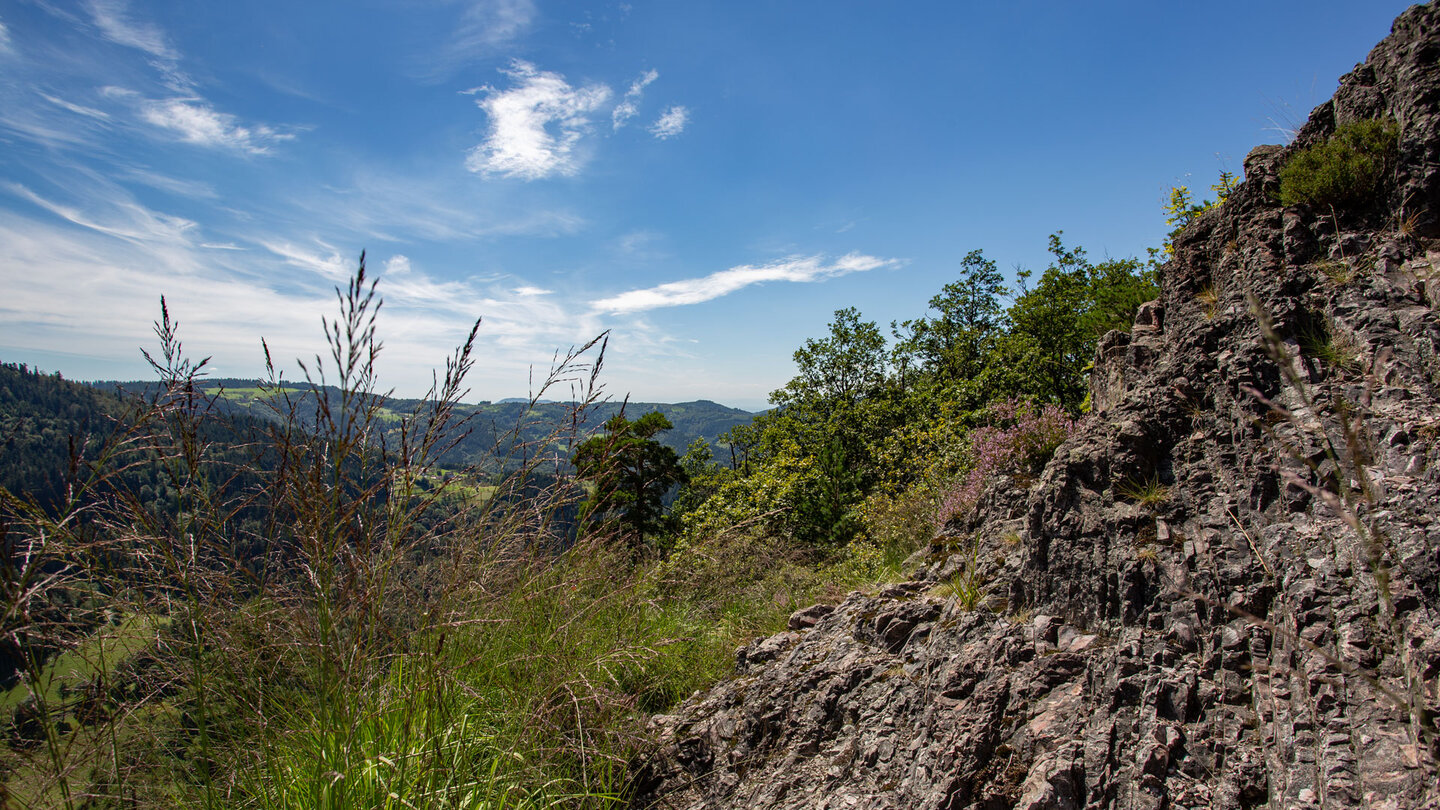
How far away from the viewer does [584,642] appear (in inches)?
144

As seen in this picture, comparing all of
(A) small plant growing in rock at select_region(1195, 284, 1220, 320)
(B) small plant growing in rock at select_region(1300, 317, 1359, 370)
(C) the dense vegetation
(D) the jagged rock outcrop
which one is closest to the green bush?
(D) the jagged rock outcrop

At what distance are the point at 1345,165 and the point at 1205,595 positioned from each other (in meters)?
2.44

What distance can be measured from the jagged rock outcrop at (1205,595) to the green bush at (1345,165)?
0.24 feet

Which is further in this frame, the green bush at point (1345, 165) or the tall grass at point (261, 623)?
the green bush at point (1345, 165)

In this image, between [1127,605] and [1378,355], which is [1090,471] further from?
[1378,355]

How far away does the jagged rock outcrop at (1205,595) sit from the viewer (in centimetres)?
205

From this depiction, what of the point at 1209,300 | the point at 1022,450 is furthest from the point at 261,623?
the point at 1022,450

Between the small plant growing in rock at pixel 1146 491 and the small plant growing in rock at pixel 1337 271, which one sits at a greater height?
the small plant growing in rock at pixel 1337 271

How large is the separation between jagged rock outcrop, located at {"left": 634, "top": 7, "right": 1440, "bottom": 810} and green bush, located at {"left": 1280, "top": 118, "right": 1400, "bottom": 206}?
2.9 inches

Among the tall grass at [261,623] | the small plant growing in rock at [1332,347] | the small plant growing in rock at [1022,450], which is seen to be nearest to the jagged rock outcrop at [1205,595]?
the small plant growing in rock at [1332,347]

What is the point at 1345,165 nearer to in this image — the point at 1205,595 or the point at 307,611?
the point at 1205,595

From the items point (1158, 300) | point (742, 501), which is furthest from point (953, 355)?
point (1158, 300)

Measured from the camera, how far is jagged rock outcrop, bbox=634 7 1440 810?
2.05 m

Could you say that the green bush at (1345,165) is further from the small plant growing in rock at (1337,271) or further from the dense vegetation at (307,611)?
the dense vegetation at (307,611)
